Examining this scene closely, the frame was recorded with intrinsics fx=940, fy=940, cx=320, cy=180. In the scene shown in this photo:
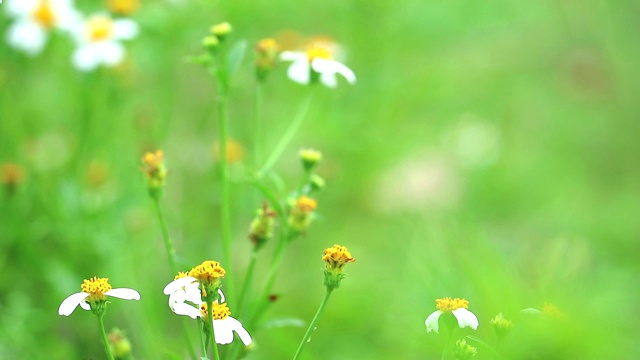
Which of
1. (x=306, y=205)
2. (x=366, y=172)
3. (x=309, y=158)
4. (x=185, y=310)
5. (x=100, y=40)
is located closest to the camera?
(x=185, y=310)

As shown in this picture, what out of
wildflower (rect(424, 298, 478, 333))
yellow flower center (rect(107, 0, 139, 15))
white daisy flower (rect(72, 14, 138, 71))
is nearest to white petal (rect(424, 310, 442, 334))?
wildflower (rect(424, 298, 478, 333))

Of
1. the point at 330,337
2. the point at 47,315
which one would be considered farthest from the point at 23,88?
the point at 330,337

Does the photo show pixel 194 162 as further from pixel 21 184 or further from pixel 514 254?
pixel 514 254

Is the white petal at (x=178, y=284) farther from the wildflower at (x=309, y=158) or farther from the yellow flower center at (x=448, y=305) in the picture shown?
the wildflower at (x=309, y=158)

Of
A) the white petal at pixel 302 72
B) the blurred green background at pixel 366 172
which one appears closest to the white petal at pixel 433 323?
the blurred green background at pixel 366 172

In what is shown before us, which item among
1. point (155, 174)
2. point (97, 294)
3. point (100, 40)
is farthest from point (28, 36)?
point (97, 294)

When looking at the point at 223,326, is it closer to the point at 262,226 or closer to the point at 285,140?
the point at 262,226
